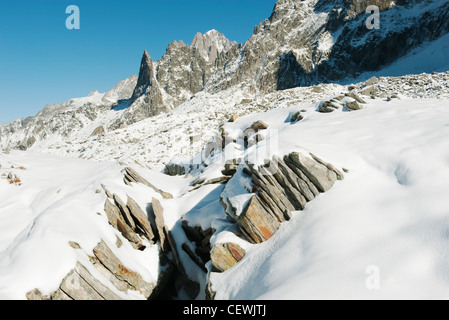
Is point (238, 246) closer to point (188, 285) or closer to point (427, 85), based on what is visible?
point (188, 285)

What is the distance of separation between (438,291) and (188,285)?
35.1ft

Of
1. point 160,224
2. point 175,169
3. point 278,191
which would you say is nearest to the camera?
point 278,191

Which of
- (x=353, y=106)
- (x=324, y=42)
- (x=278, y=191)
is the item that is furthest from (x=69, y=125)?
(x=278, y=191)

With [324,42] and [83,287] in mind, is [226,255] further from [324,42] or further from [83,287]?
[324,42]

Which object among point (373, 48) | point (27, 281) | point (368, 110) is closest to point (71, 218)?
point (27, 281)

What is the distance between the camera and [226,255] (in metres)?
10.1

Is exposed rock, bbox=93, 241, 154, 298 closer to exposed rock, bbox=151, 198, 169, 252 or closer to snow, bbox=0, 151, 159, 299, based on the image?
snow, bbox=0, 151, 159, 299

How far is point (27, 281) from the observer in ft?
25.5

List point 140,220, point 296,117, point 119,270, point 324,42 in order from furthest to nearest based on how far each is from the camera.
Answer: point 324,42 < point 296,117 < point 140,220 < point 119,270

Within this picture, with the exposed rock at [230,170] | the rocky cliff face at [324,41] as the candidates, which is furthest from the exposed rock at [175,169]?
the rocky cliff face at [324,41]

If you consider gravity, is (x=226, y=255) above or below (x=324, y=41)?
below

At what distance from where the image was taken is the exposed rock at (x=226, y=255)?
994 cm

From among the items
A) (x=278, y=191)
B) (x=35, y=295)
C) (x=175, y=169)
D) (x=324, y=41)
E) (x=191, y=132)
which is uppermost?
(x=324, y=41)

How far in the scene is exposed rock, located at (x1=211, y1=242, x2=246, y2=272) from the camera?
9.94 m
